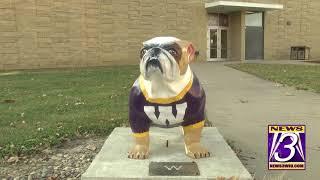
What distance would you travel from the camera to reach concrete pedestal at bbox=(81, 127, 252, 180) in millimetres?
4383

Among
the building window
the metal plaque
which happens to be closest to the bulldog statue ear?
the metal plaque

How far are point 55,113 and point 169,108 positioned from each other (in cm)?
432

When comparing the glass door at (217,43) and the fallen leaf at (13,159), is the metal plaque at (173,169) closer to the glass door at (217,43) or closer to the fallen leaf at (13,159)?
the fallen leaf at (13,159)

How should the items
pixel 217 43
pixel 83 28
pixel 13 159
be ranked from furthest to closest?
pixel 217 43
pixel 83 28
pixel 13 159

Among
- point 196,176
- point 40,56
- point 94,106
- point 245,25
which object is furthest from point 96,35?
point 196,176

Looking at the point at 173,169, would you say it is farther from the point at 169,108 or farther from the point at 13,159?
the point at 13,159

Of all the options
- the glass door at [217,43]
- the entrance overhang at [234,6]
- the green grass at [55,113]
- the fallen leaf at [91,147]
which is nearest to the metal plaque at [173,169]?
the fallen leaf at [91,147]

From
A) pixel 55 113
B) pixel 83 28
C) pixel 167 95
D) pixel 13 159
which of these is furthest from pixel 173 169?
pixel 83 28

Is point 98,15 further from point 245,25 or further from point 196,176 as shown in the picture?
point 196,176

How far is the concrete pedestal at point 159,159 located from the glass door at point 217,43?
79.6ft

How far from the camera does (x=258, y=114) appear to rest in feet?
29.1

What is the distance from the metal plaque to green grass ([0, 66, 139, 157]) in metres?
1.98

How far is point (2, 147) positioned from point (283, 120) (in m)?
4.65

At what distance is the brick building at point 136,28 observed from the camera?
893 inches
